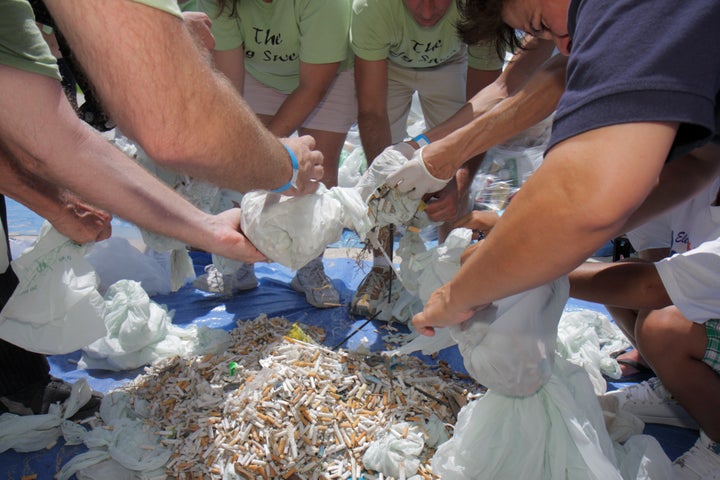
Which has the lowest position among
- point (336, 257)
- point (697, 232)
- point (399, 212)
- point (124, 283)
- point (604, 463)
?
point (336, 257)

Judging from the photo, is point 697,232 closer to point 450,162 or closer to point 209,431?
point 450,162

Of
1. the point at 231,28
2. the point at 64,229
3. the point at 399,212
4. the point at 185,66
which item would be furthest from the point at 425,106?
the point at 185,66

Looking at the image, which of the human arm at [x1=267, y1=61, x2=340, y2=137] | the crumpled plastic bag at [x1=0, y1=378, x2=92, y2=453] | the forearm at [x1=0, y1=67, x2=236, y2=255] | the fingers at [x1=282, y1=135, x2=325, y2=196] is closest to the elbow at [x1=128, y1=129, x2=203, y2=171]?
the forearm at [x1=0, y1=67, x2=236, y2=255]

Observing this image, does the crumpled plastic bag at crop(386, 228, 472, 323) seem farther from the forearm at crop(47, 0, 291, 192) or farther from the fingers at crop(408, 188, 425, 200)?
the forearm at crop(47, 0, 291, 192)

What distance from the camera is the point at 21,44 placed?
4.39 ft

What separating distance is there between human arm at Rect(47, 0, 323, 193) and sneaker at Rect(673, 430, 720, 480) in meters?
1.60

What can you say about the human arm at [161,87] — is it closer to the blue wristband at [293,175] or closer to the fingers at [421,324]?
the blue wristband at [293,175]

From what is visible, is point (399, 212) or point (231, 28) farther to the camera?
point (231, 28)

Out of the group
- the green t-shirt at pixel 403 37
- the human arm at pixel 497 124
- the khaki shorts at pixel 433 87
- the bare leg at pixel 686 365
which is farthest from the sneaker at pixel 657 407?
the khaki shorts at pixel 433 87

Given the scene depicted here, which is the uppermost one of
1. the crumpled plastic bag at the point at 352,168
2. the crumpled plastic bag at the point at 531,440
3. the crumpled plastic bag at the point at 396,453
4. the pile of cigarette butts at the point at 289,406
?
the crumpled plastic bag at the point at 531,440

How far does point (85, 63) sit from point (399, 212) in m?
1.19

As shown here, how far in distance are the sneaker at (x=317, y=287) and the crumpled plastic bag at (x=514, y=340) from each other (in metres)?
1.34

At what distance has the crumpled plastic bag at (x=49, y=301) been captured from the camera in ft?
6.00

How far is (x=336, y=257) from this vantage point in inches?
134
